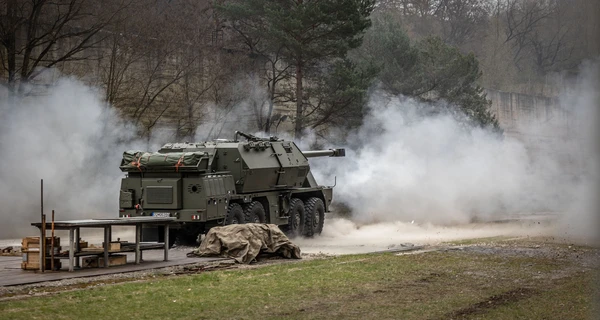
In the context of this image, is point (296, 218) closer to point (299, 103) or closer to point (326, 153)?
point (326, 153)

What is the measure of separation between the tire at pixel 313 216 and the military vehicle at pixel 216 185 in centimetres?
3

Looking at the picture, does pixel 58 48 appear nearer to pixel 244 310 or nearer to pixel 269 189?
pixel 269 189

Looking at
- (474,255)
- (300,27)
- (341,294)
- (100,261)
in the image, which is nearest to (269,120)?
(300,27)

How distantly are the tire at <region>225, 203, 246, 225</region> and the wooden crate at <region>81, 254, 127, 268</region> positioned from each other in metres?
4.69

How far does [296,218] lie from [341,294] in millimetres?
11636

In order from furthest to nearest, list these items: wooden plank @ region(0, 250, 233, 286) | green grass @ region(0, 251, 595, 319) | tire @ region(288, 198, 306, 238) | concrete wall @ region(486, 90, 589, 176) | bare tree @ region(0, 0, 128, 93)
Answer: concrete wall @ region(486, 90, 589, 176) < bare tree @ region(0, 0, 128, 93) < tire @ region(288, 198, 306, 238) < wooden plank @ region(0, 250, 233, 286) < green grass @ region(0, 251, 595, 319)

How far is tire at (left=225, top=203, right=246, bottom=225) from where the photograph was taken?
71.7ft

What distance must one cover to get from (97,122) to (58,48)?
2.85 metres

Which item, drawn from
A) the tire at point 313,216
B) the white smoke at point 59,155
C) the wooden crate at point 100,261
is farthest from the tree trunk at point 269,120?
the wooden crate at point 100,261

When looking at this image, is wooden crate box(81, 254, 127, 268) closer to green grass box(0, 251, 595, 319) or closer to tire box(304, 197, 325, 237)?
green grass box(0, 251, 595, 319)

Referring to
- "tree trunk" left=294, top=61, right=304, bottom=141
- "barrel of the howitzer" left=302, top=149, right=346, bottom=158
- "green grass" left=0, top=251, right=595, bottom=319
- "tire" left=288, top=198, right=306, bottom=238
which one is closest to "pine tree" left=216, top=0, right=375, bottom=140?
"tree trunk" left=294, top=61, right=304, bottom=141

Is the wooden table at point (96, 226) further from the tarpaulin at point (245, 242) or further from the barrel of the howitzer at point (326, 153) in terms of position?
the barrel of the howitzer at point (326, 153)

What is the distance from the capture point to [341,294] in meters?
13.5

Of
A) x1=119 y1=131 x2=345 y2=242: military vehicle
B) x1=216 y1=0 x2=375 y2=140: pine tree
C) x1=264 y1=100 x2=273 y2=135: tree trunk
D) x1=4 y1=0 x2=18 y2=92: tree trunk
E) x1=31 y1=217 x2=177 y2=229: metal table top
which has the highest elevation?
x1=216 y1=0 x2=375 y2=140: pine tree
